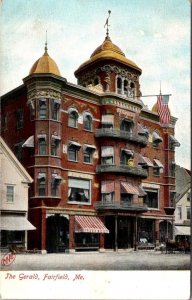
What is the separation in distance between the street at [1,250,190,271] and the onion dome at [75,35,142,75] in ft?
12.7

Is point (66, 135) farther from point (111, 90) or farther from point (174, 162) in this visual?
point (174, 162)

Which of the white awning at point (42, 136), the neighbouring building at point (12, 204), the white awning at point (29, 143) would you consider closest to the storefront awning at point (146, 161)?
the white awning at point (42, 136)

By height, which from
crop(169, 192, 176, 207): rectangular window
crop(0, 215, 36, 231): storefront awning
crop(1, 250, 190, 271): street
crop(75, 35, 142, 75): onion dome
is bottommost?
crop(1, 250, 190, 271): street

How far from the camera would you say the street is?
33.1 feet

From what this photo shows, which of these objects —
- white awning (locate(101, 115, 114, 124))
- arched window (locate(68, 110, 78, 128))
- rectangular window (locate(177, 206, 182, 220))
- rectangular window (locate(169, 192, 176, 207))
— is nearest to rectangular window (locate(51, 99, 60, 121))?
arched window (locate(68, 110, 78, 128))

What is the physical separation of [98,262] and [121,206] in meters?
2.29

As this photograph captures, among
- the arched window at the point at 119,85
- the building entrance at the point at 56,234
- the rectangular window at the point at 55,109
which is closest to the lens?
the building entrance at the point at 56,234

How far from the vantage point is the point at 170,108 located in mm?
11297

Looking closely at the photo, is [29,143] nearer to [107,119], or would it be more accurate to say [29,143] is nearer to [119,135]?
[107,119]

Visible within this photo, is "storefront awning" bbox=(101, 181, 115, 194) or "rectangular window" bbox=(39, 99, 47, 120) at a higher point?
"rectangular window" bbox=(39, 99, 47, 120)

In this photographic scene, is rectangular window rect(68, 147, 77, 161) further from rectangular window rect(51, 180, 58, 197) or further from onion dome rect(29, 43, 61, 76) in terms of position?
onion dome rect(29, 43, 61, 76)

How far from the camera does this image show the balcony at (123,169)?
12141 mm

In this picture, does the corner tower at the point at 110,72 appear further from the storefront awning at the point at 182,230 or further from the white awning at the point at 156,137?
the storefront awning at the point at 182,230

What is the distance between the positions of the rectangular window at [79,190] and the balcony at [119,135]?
1176 mm
